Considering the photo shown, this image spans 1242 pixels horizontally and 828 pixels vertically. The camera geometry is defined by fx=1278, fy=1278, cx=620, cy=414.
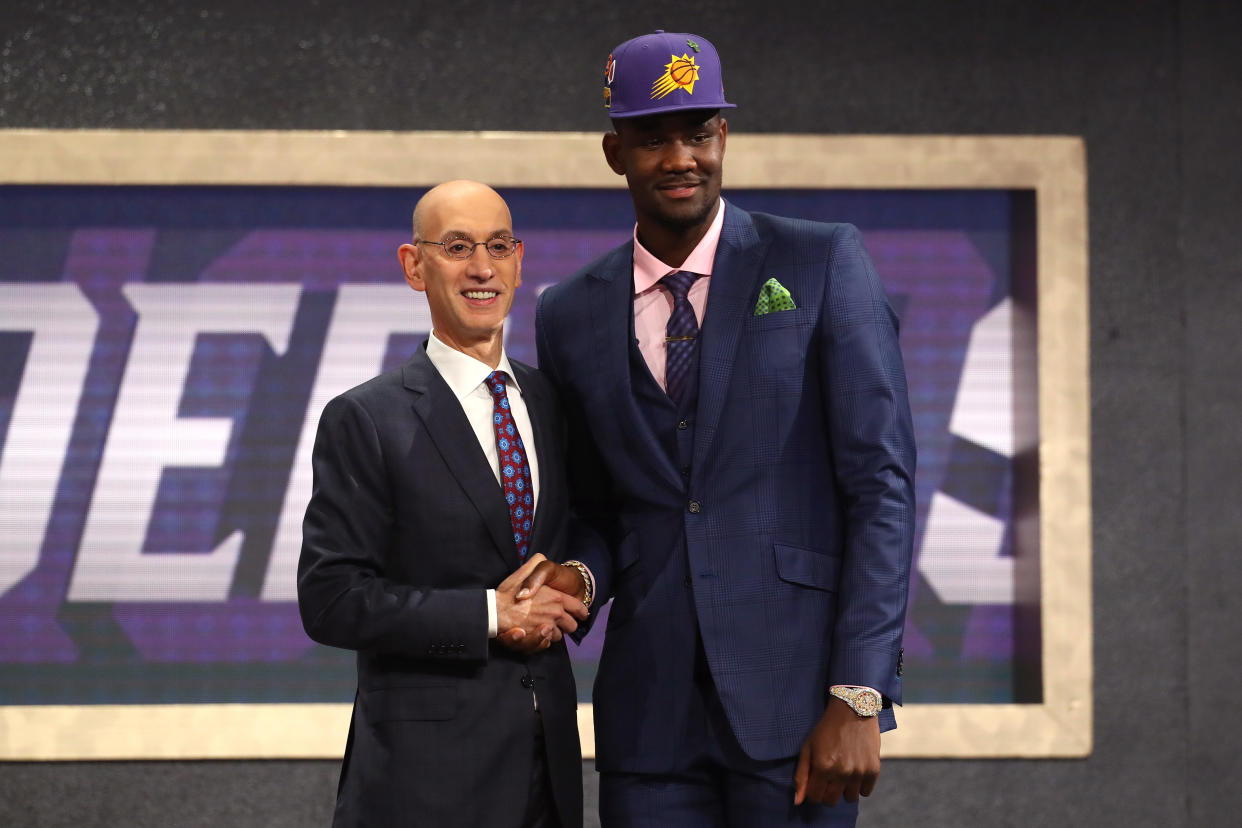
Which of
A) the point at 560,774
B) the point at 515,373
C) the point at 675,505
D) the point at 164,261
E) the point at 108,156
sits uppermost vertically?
the point at 108,156

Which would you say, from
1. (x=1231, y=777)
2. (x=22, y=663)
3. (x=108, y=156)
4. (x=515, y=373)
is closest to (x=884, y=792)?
(x=1231, y=777)

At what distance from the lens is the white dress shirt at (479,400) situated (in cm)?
216

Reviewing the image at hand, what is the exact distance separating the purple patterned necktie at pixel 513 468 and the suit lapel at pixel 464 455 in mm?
24

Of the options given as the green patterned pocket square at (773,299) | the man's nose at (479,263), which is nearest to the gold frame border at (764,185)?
the man's nose at (479,263)

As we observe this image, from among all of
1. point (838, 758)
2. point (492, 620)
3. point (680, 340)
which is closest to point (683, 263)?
point (680, 340)

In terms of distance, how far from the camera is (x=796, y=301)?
2.08 m

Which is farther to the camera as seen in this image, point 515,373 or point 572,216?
point 572,216

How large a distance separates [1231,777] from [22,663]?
3.74 m

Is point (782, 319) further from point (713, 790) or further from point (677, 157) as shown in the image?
point (713, 790)

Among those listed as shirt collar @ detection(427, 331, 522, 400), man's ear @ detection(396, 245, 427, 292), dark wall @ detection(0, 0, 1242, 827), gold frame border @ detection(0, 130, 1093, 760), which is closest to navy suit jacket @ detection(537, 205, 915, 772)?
shirt collar @ detection(427, 331, 522, 400)

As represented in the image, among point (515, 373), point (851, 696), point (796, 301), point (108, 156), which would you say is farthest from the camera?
point (108, 156)

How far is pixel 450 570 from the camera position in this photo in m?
2.08

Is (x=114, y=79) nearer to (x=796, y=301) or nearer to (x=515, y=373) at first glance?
(x=515, y=373)

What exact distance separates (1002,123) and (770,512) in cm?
241
